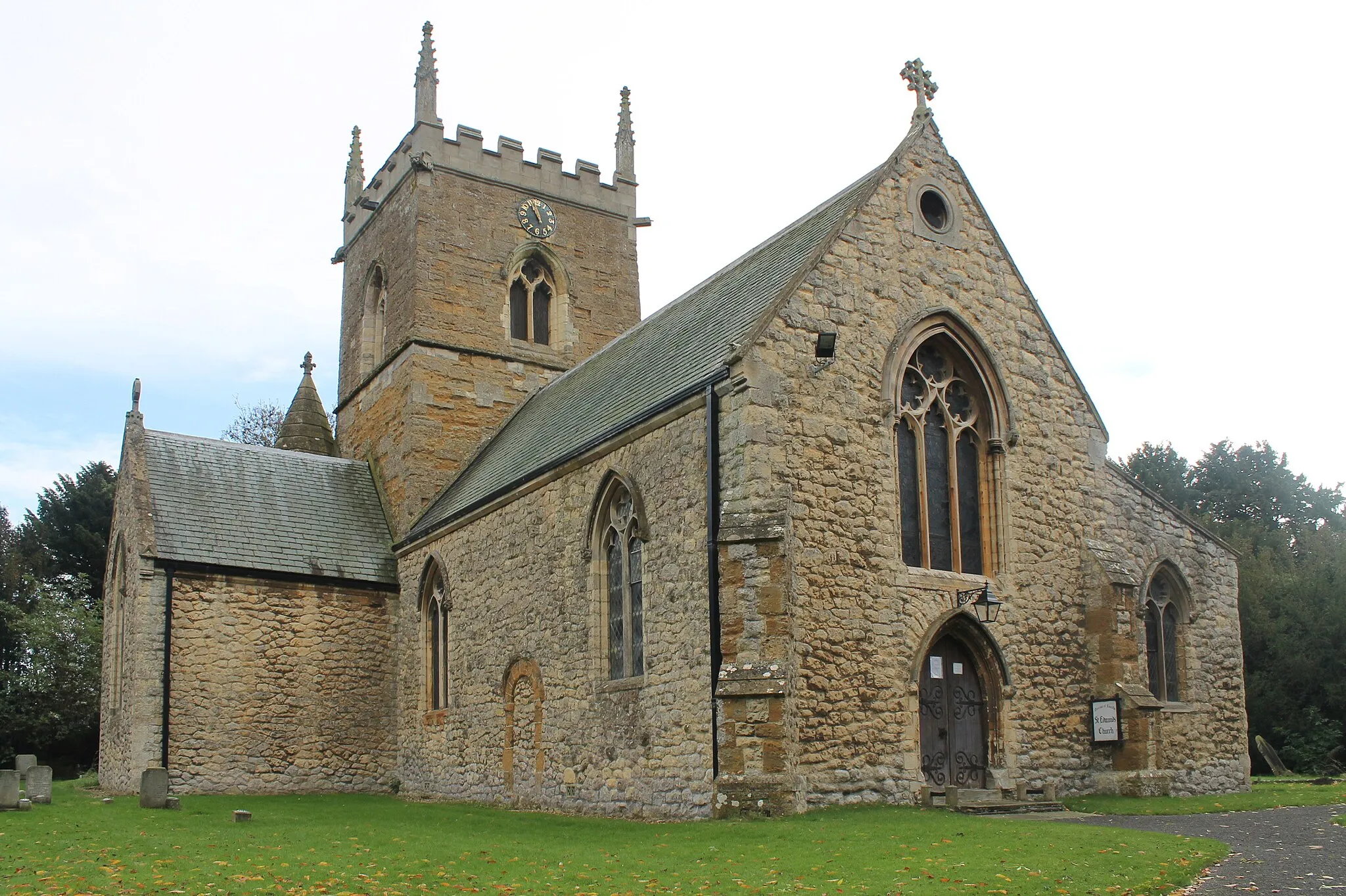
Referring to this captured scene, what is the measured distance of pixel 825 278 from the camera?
16188 mm

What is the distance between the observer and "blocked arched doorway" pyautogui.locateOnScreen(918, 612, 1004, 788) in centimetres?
1580

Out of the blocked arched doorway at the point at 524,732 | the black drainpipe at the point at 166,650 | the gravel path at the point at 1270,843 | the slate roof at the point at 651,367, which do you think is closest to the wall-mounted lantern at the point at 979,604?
the gravel path at the point at 1270,843

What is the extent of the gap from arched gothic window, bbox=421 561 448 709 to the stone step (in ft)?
35.2

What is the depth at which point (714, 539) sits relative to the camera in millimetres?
14789

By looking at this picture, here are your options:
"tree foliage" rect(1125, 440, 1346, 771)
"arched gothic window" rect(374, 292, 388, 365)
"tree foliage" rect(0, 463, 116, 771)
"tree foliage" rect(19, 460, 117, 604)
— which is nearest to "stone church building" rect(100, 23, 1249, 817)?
"arched gothic window" rect(374, 292, 388, 365)

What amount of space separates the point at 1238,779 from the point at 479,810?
11.4m

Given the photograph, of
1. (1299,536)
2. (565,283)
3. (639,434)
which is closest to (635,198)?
(565,283)

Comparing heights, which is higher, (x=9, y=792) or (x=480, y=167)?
(x=480, y=167)

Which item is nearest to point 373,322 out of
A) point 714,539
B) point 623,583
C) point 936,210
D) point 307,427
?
point 307,427

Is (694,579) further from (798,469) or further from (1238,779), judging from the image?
(1238,779)

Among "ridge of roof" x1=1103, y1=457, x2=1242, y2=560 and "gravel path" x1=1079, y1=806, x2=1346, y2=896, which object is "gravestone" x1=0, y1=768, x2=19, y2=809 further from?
"ridge of roof" x1=1103, y1=457, x2=1242, y2=560

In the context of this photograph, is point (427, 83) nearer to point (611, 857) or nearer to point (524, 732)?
point (524, 732)

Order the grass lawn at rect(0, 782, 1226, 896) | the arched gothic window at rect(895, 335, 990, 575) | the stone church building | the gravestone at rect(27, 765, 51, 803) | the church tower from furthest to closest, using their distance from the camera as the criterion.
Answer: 1. the church tower
2. the gravestone at rect(27, 765, 51, 803)
3. the arched gothic window at rect(895, 335, 990, 575)
4. the stone church building
5. the grass lawn at rect(0, 782, 1226, 896)

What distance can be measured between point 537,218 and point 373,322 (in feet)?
15.7
